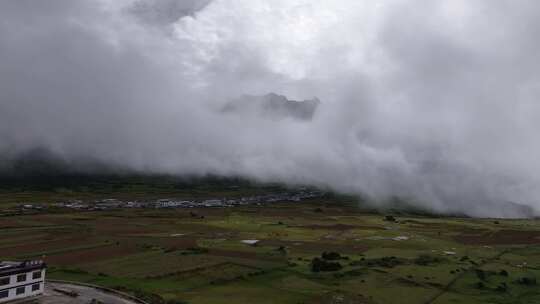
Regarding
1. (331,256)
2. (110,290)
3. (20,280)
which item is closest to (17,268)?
(20,280)

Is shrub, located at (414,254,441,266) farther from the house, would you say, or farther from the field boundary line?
the house

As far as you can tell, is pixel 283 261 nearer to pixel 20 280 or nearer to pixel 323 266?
pixel 323 266

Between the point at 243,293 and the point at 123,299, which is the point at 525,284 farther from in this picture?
the point at 123,299

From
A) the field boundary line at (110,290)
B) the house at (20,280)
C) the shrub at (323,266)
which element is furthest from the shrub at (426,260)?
the house at (20,280)

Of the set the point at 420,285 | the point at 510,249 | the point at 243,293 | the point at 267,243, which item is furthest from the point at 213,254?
the point at 510,249

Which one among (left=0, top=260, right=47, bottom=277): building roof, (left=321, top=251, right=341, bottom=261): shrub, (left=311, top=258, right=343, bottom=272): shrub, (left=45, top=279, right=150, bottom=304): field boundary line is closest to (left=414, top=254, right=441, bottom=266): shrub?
(left=321, top=251, right=341, bottom=261): shrub

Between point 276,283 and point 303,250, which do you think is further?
point 303,250
